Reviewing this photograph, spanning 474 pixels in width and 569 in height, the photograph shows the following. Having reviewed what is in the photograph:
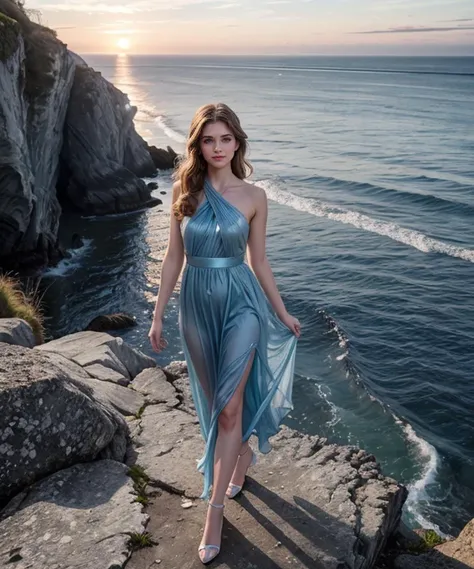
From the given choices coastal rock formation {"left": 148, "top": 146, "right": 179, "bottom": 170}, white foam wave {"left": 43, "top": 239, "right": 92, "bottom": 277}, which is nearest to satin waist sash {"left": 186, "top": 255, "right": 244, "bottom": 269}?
white foam wave {"left": 43, "top": 239, "right": 92, "bottom": 277}

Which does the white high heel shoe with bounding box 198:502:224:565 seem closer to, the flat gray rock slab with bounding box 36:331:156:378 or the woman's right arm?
the woman's right arm

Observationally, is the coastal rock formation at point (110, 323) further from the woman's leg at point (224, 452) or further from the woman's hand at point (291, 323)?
the woman's leg at point (224, 452)

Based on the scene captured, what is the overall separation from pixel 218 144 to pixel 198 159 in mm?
229

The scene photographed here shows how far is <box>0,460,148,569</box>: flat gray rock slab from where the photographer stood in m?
4.61

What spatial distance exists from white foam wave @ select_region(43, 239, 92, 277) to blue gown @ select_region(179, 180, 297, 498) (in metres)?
19.2

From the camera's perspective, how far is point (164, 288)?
5223 mm

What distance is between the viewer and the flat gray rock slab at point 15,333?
26.9 ft

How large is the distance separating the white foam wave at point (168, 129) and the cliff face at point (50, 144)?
14.7m

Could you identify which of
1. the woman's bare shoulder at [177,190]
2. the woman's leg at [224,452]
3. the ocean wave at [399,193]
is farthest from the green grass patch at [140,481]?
the ocean wave at [399,193]

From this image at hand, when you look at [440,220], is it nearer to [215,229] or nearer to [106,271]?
[106,271]

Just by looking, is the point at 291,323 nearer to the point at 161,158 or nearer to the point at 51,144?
the point at 51,144

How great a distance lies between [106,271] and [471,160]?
2750cm

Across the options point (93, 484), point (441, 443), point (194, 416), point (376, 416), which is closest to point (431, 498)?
point (441, 443)

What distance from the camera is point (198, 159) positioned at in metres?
4.93
